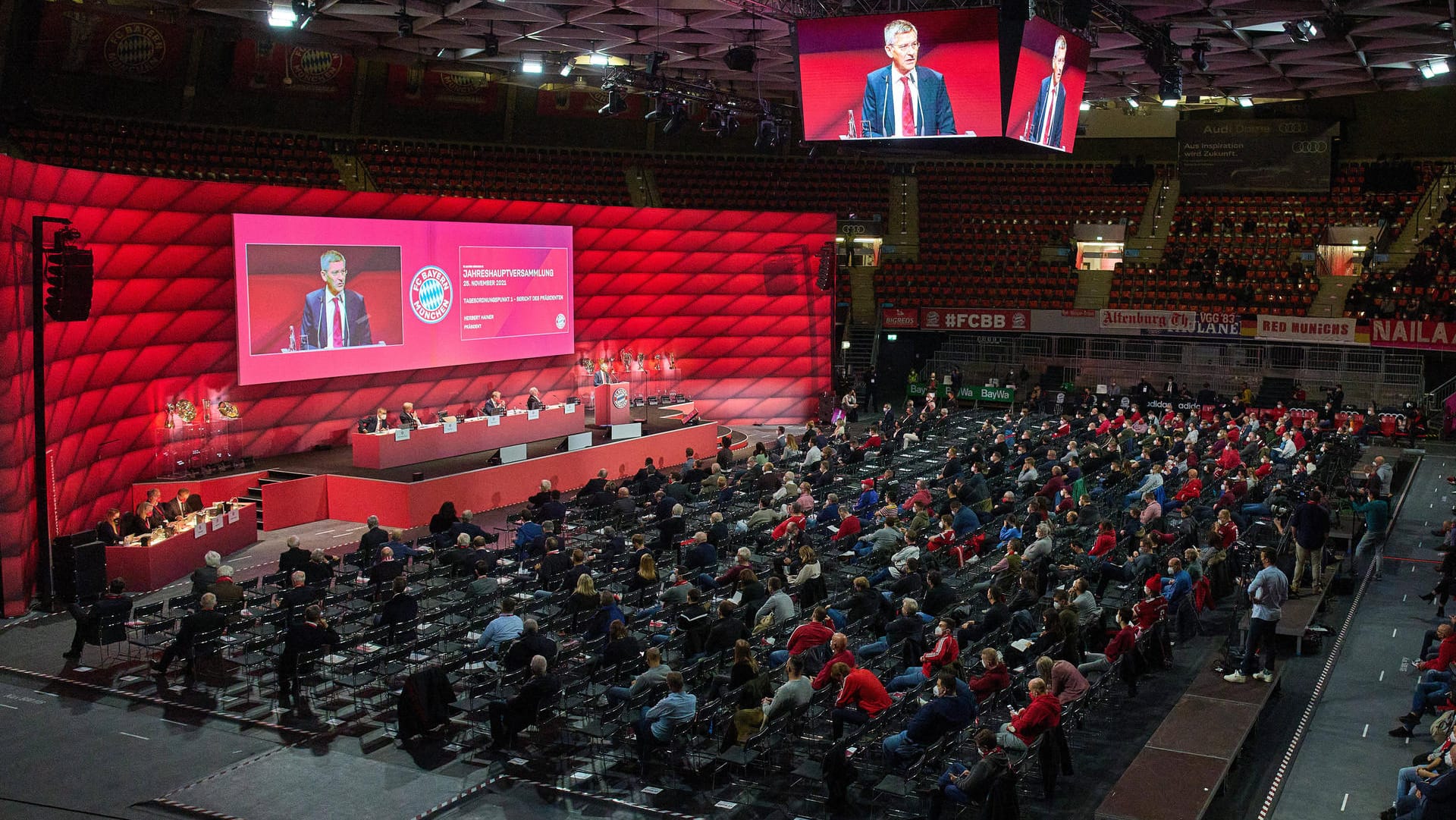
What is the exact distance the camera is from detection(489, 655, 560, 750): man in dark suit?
10.1 m

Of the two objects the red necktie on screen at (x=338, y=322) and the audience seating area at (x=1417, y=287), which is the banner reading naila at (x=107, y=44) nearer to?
the red necktie on screen at (x=338, y=322)

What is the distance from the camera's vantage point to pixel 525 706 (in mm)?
10164

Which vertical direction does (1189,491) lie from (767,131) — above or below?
below

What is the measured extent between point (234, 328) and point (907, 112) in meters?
11.6

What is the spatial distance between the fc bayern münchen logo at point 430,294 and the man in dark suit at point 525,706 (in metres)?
13.2

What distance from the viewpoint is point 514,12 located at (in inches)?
896

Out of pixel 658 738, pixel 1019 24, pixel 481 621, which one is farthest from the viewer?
pixel 1019 24

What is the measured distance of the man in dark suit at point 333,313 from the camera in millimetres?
20172

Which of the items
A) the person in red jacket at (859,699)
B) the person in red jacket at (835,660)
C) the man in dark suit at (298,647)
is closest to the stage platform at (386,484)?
the man in dark suit at (298,647)

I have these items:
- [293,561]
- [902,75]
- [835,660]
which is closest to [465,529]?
[293,561]

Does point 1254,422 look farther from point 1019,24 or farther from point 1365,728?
point 1365,728

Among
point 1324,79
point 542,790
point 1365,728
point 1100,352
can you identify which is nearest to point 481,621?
point 542,790

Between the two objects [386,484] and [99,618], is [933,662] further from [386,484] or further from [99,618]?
[386,484]

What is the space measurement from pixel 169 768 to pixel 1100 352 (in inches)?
1120
